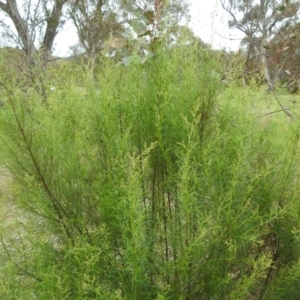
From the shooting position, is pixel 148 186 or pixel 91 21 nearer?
pixel 148 186

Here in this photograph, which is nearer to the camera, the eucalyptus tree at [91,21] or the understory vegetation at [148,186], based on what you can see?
the understory vegetation at [148,186]

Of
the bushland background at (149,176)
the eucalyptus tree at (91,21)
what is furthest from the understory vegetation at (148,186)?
the eucalyptus tree at (91,21)

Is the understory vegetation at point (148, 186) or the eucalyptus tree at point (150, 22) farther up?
the eucalyptus tree at point (150, 22)

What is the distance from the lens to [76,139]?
1.98 meters

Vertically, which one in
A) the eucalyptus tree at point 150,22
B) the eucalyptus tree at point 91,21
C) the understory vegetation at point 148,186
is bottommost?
the understory vegetation at point 148,186

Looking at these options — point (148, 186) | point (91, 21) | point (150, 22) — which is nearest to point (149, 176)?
point (148, 186)

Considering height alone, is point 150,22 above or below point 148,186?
above

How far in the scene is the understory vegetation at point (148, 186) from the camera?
6.19ft

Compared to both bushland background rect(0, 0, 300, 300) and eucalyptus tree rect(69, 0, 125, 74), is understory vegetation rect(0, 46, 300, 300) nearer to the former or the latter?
bushland background rect(0, 0, 300, 300)

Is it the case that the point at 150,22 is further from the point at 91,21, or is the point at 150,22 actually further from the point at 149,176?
the point at 91,21

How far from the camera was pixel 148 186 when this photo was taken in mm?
2213

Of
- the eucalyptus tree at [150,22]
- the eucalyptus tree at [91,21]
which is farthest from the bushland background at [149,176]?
→ the eucalyptus tree at [91,21]

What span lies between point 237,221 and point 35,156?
1026mm

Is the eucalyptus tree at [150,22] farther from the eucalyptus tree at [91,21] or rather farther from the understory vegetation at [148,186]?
the eucalyptus tree at [91,21]
